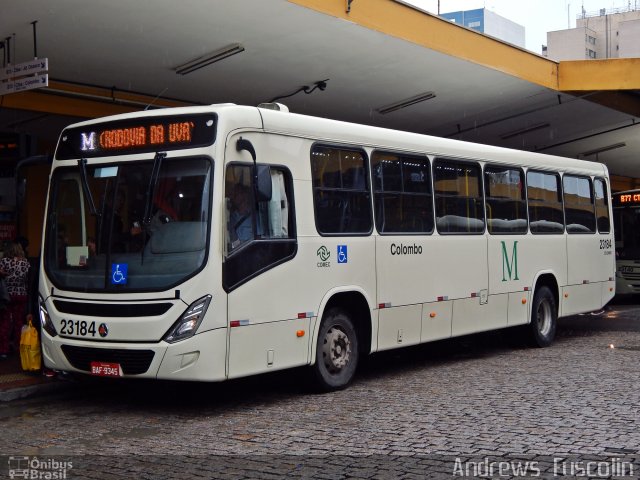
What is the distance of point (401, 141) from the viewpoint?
1093 centimetres

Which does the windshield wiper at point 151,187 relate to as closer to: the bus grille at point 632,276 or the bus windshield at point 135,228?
the bus windshield at point 135,228

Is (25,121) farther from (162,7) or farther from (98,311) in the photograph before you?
(98,311)

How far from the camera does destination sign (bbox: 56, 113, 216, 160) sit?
8.48 metres

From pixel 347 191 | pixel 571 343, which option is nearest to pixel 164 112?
pixel 347 191

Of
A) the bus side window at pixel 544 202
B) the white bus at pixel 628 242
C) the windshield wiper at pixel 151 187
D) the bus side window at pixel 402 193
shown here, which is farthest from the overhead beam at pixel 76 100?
the white bus at pixel 628 242

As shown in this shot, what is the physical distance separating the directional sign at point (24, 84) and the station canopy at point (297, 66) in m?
0.67

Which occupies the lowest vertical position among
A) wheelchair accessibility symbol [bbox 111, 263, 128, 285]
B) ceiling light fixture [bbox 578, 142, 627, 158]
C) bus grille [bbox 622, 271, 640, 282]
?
bus grille [bbox 622, 271, 640, 282]

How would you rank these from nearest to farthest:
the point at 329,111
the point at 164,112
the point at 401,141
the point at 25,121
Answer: the point at 164,112 < the point at 401,141 < the point at 25,121 < the point at 329,111

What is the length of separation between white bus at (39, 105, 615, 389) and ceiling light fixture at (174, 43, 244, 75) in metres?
3.84

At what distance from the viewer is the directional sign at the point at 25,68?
10984mm

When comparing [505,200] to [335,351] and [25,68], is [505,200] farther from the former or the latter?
[25,68]

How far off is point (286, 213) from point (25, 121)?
360 inches

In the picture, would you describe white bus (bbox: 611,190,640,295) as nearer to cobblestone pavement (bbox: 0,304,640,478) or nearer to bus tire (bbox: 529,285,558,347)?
bus tire (bbox: 529,285,558,347)

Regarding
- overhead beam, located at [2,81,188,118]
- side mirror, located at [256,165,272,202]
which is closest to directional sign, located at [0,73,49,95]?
overhead beam, located at [2,81,188,118]
